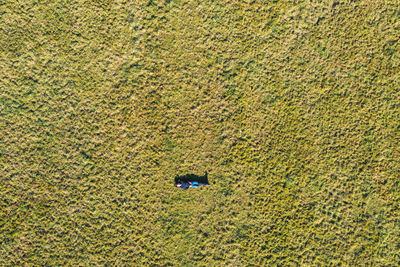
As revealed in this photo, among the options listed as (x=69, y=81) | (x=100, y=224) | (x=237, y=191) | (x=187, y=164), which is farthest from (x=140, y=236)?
(x=69, y=81)

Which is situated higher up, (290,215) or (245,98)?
(245,98)

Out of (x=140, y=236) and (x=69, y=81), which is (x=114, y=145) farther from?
(x=140, y=236)

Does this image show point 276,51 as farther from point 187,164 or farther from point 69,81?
point 69,81

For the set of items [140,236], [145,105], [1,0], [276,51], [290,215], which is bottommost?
[140,236]

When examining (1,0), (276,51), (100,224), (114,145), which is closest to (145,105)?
(114,145)

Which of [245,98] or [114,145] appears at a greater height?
[245,98]

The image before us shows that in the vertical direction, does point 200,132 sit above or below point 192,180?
above
